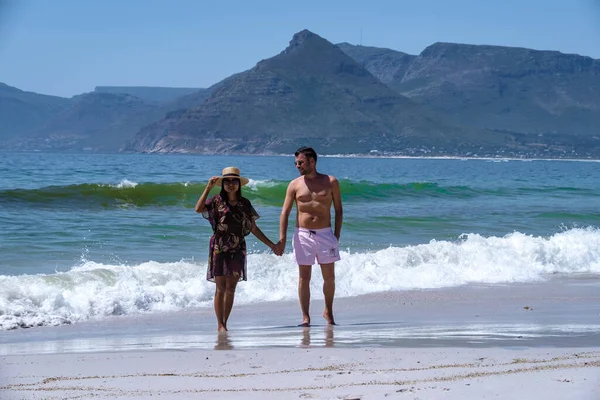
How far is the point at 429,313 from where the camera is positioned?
8.82 meters

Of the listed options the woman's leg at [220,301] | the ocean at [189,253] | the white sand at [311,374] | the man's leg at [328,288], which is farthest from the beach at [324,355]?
the ocean at [189,253]

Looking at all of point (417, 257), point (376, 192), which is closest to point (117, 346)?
point (417, 257)

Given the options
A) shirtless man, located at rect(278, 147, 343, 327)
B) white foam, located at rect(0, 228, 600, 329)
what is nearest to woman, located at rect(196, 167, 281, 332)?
shirtless man, located at rect(278, 147, 343, 327)

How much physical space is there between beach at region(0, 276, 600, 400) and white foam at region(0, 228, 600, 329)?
0.56 metres

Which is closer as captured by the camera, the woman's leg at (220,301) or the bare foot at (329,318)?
the woman's leg at (220,301)

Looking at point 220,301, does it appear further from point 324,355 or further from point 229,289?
point 324,355

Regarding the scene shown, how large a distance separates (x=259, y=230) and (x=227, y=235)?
11.4 inches

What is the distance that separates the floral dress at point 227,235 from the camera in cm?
738

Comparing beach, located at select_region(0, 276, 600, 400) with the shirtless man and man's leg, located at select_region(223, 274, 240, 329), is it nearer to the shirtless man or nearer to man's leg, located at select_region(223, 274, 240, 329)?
man's leg, located at select_region(223, 274, 240, 329)

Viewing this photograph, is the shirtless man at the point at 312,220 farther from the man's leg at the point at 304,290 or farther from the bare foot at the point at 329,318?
the bare foot at the point at 329,318

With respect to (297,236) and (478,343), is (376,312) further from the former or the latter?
(478,343)

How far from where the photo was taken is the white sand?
477cm

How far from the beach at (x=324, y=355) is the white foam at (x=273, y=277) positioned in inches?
22.0

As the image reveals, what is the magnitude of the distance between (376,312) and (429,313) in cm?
55
